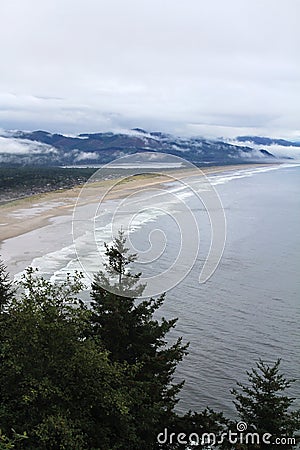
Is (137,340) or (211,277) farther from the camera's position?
(211,277)

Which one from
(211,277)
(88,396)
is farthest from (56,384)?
(211,277)

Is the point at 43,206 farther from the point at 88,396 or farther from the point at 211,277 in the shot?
the point at 88,396

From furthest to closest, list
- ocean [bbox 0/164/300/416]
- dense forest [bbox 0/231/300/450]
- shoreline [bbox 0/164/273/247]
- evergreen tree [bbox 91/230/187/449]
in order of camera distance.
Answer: shoreline [bbox 0/164/273/247], ocean [bbox 0/164/300/416], evergreen tree [bbox 91/230/187/449], dense forest [bbox 0/231/300/450]

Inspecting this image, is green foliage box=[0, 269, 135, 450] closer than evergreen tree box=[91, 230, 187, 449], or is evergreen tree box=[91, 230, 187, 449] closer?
green foliage box=[0, 269, 135, 450]

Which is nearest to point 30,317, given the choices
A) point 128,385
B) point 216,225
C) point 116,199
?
point 128,385

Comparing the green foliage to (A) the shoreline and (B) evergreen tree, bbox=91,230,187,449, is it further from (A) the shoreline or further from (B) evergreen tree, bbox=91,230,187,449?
(A) the shoreline

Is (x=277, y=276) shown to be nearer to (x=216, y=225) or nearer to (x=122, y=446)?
(x=216, y=225)

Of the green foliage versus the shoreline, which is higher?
the shoreline

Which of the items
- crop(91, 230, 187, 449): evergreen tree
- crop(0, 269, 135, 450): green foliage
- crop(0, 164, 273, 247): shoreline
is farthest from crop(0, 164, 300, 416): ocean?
crop(0, 269, 135, 450): green foliage

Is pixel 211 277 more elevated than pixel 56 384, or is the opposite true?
pixel 56 384

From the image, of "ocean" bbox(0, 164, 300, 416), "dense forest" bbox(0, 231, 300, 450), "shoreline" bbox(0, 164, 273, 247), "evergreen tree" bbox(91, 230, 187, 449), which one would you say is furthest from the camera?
"shoreline" bbox(0, 164, 273, 247)
